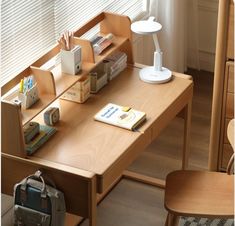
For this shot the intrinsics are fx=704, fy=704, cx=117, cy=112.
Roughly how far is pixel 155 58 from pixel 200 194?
28.5 inches

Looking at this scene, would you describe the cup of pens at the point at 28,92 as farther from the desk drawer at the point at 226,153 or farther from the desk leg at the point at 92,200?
the desk drawer at the point at 226,153

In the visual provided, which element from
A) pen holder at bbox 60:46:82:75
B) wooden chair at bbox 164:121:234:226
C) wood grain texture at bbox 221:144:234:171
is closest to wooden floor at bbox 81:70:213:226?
wood grain texture at bbox 221:144:234:171

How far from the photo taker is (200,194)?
9.50 feet

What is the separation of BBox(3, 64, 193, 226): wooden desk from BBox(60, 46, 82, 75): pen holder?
0.17 meters

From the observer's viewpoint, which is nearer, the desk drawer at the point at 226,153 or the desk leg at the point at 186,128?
the desk leg at the point at 186,128

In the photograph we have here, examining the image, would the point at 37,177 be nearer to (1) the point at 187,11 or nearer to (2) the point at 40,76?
(2) the point at 40,76

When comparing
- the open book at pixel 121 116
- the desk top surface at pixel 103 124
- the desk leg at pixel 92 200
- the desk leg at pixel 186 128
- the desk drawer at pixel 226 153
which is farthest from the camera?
the desk drawer at pixel 226 153

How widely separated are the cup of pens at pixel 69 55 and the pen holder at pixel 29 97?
23 cm

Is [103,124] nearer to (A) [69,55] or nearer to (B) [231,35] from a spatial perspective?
(A) [69,55]

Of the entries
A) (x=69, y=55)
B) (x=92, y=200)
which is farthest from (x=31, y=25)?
(x=92, y=200)

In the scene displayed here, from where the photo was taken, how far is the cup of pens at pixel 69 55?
9.77 feet

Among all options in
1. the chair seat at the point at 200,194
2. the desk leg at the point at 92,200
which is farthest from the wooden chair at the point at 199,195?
the desk leg at the point at 92,200

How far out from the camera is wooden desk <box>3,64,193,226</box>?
2.65 m

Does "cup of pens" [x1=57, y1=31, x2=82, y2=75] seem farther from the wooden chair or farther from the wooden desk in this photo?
the wooden chair
